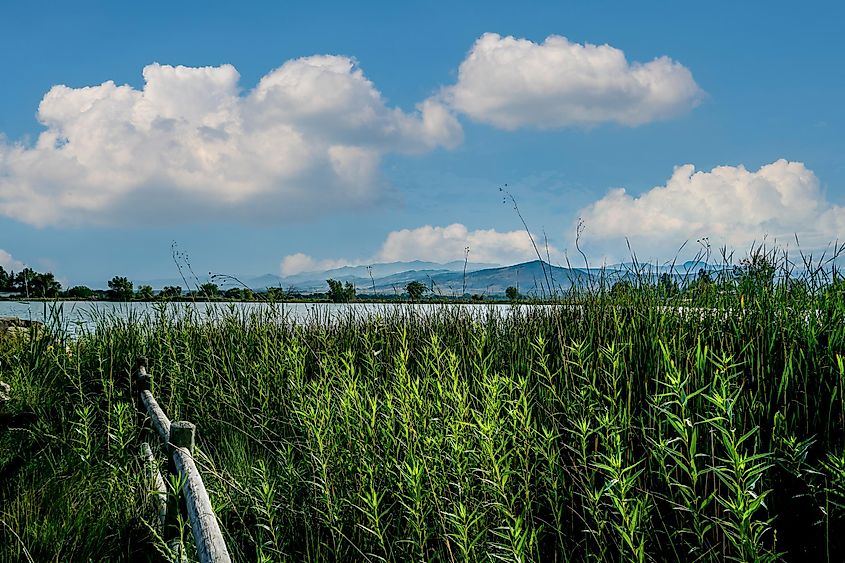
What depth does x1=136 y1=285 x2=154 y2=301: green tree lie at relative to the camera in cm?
1036

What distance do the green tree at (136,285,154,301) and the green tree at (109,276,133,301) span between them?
1.12 ft

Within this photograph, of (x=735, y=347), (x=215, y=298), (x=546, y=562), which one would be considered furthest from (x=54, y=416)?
(x=735, y=347)

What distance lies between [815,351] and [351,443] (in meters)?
2.98

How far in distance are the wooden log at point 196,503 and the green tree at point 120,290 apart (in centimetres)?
739

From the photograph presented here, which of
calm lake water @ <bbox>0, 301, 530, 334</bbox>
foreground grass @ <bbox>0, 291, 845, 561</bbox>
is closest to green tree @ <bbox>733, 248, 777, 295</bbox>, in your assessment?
foreground grass @ <bbox>0, 291, 845, 561</bbox>

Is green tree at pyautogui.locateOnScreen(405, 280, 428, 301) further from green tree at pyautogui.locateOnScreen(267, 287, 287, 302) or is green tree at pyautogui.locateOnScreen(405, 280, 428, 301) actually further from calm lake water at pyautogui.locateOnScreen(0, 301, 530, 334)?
green tree at pyautogui.locateOnScreen(267, 287, 287, 302)

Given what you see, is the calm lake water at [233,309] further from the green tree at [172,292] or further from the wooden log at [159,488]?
the wooden log at [159,488]

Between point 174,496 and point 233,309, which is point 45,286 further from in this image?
point 174,496

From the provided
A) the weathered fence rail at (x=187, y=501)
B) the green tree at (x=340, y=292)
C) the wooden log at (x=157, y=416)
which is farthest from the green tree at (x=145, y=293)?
the weathered fence rail at (x=187, y=501)

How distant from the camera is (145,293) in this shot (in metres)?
10.5

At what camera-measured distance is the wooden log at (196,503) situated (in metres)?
2.89

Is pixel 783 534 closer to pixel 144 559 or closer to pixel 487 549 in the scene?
pixel 487 549

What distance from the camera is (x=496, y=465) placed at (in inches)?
106

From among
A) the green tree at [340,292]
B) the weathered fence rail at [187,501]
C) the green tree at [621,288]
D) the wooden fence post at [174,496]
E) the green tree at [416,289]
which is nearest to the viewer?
the weathered fence rail at [187,501]
